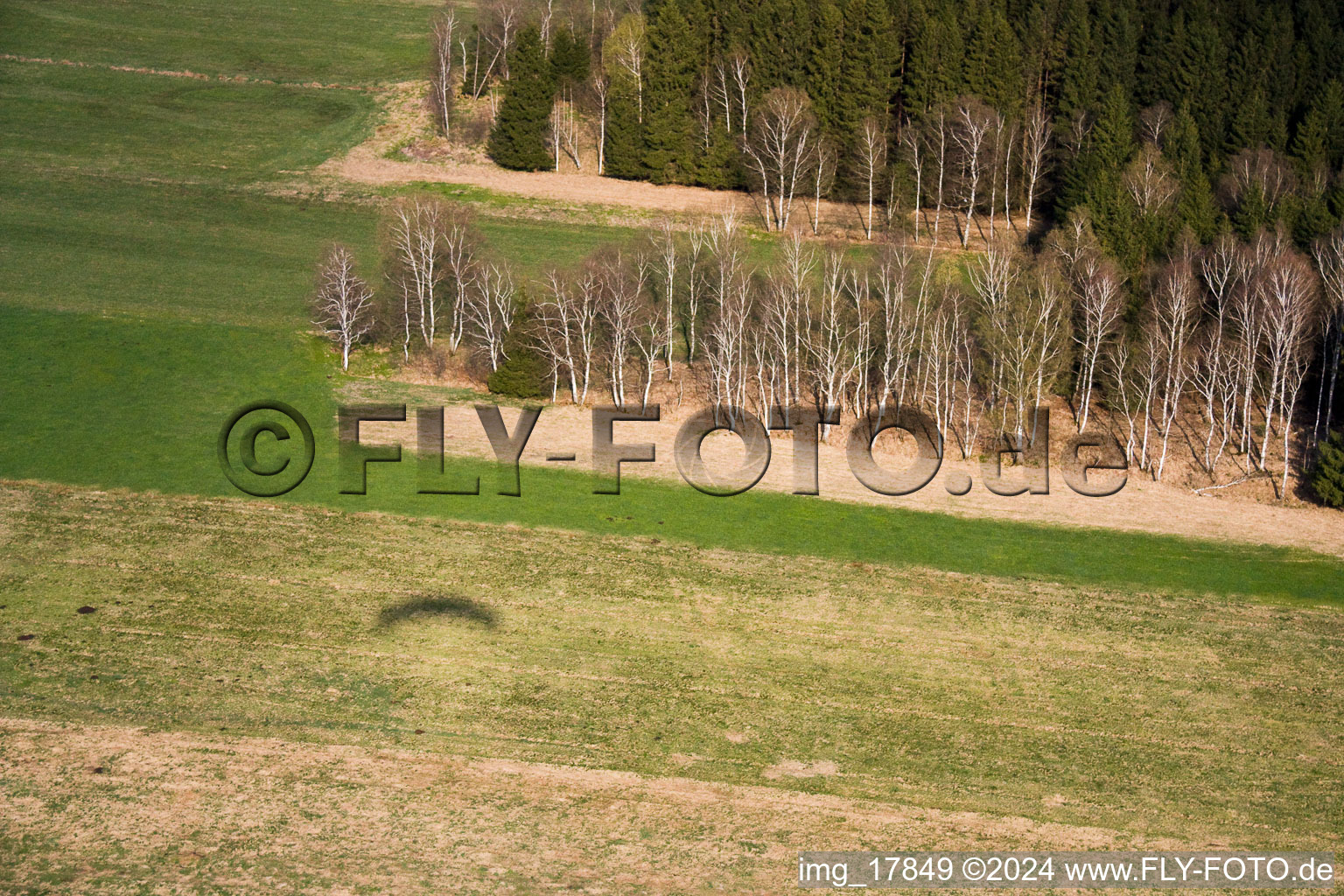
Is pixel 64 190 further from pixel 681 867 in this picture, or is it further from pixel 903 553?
pixel 681 867

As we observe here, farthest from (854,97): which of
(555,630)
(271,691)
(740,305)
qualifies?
(271,691)

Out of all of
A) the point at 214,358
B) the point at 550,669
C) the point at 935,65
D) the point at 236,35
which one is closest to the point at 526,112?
the point at 935,65

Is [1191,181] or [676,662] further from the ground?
[1191,181]

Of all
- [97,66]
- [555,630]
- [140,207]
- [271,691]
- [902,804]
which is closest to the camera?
[902,804]

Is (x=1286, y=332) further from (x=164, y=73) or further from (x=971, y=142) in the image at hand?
(x=164, y=73)

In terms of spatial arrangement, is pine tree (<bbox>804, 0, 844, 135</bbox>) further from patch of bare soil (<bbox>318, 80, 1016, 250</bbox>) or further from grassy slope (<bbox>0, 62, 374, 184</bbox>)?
grassy slope (<bbox>0, 62, 374, 184</bbox>)

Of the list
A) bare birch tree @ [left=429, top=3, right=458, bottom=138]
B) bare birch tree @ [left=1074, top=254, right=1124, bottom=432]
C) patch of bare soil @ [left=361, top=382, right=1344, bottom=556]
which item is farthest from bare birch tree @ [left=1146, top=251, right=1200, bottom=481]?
bare birch tree @ [left=429, top=3, right=458, bottom=138]

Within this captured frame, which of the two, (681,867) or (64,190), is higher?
(64,190)
